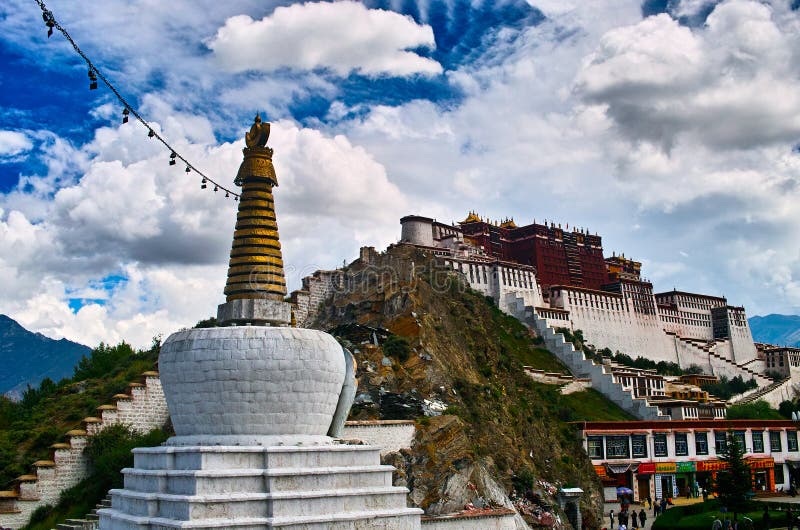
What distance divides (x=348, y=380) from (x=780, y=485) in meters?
36.2

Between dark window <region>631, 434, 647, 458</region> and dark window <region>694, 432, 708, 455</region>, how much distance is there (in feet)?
12.3

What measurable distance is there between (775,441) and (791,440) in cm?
160

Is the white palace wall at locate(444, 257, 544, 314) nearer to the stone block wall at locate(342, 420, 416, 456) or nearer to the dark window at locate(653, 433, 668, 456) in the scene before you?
the dark window at locate(653, 433, 668, 456)

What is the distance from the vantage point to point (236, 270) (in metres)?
21.8

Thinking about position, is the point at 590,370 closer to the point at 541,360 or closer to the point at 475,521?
the point at 541,360

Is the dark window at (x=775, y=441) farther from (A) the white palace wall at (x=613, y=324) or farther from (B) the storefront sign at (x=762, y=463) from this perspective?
(A) the white palace wall at (x=613, y=324)

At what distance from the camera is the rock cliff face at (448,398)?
25.7 m

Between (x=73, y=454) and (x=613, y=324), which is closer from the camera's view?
(x=73, y=454)

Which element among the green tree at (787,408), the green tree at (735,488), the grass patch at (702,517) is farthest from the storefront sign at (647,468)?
the green tree at (787,408)

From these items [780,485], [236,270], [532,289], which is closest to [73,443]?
[236,270]

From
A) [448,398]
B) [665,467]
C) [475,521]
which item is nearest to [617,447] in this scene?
[665,467]

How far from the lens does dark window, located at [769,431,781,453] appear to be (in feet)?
151

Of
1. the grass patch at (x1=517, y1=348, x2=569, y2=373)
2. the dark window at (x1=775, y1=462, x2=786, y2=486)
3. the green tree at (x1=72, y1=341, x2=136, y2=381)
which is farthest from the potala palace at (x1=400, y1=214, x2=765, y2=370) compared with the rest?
the green tree at (x1=72, y1=341, x2=136, y2=381)

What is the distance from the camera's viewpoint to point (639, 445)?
132 ft
